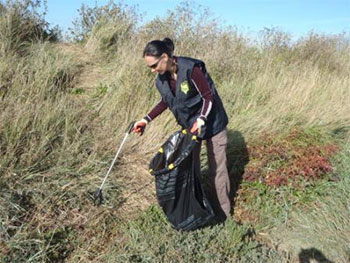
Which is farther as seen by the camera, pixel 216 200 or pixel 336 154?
A: pixel 336 154

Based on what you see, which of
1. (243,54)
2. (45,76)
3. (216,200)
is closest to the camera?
(216,200)

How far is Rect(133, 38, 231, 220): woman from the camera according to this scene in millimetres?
3012

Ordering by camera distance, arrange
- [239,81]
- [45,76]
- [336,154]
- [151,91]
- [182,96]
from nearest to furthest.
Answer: [182,96] → [336,154] → [45,76] → [151,91] → [239,81]

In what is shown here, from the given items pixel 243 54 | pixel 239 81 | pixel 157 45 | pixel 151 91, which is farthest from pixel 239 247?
pixel 243 54

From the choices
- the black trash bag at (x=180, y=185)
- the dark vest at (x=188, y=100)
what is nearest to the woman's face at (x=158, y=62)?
the dark vest at (x=188, y=100)

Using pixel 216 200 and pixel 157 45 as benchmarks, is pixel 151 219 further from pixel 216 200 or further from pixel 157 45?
pixel 157 45

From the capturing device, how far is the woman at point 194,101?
3012 millimetres

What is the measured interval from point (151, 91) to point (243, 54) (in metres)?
2.98

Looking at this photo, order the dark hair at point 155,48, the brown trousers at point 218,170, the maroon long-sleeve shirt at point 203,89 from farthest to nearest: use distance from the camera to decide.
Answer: the brown trousers at point 218,170, the maroon long-sleeve shirt at point 203,89, the dark hair at point 155,48

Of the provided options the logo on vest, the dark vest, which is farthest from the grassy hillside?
the logo on vest

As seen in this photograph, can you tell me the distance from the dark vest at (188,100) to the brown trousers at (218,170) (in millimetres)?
110

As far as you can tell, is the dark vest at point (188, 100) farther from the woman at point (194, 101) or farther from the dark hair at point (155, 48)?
the dark hair at point (155, 48)

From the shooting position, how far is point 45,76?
511cm

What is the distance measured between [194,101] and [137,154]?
1499mm
